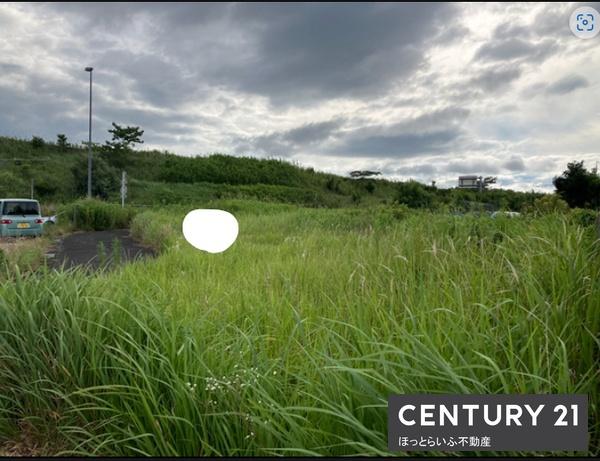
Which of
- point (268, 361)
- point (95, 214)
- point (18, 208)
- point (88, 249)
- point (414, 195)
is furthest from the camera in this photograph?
point (414, 195)

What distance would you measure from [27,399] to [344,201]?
7.37 m

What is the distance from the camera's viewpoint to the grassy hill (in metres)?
4.41

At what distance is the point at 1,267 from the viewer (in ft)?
12.7

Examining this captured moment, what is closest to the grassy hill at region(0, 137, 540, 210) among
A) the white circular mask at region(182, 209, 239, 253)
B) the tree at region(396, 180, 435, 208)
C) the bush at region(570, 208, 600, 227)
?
the tree at region(396, 180, 435, 208)

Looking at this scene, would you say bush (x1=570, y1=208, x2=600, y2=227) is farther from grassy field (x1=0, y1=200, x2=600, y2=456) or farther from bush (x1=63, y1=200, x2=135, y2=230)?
bush (x1=63, y1=200, x2=135, y2=230)

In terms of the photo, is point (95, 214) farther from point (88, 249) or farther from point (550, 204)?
point (550, 204)

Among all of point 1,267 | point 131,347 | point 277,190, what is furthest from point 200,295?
point 277,190

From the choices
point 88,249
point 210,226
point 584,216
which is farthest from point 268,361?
point 584,216

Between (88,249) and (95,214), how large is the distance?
0.67m

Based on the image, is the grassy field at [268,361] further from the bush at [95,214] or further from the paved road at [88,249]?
the bush at [95,214]

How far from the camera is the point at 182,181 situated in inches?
227

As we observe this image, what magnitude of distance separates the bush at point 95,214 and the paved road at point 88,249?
15 cm

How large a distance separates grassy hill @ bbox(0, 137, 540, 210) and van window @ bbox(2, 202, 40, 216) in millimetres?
226

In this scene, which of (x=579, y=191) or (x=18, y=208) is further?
(x=579, y=191)
